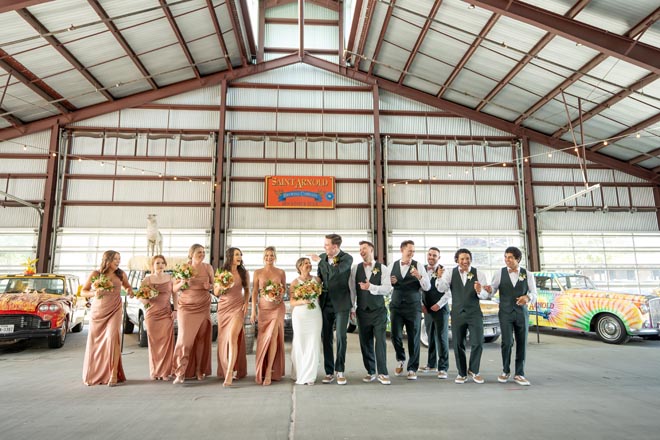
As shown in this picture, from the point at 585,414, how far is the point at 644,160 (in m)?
16.5

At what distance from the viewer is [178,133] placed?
15.6 metres

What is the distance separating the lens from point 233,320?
4.74 meters

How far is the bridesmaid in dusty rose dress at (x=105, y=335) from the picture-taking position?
4676 mm

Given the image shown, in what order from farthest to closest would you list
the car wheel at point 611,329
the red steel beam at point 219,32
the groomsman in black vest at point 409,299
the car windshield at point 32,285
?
the red steel beam at point 219,32 → the car windshield at point 32,285 → the car wheel at point 611,329 → the groomsman in black vest at point 409,299

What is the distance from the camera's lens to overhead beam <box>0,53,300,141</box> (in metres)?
15.3

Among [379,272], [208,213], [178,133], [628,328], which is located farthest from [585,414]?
[178,133]

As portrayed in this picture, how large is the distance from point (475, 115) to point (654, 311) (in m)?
10.7

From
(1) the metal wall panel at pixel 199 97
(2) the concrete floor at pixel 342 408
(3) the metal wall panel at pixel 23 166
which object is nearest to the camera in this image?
(2) the concrete floor at pixel 342 408

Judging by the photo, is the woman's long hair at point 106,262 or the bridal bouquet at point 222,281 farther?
the woman's long hair at point 106,262

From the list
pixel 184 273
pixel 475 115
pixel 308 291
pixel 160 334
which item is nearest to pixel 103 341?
pixel 160 334

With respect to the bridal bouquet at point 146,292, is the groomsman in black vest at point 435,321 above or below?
below

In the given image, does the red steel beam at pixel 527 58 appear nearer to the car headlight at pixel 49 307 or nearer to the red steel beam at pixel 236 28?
the red steel beam at pixel 236 28

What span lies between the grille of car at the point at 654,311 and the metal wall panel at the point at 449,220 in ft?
26.0

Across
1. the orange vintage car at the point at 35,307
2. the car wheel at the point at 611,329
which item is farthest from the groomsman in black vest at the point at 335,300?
the car wheel at the point at 611,329
